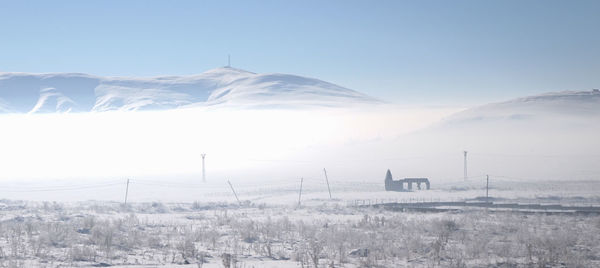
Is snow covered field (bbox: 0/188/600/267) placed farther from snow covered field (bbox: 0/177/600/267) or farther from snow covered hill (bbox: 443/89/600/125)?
snow covered hill (bbox: 443/89/600/125)

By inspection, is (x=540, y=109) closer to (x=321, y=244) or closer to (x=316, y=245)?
(x=321, y=244)

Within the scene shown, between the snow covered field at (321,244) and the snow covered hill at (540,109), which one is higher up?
the snow covered hill at (540,109)

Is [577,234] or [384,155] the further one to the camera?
[384,155]

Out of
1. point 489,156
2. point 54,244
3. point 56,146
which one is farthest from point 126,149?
point 54,244

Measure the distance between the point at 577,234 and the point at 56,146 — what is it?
502ft

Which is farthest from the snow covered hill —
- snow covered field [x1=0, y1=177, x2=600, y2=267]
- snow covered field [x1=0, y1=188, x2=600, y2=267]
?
snow covered field [x1=0, y1=188, x2=600, y2=267]

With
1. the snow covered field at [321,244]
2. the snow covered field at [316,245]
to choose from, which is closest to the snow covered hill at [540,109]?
the snow covered field at [321,244]

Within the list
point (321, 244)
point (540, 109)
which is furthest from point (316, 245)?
point (540, 109)

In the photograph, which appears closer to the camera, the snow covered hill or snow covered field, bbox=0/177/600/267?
snow covered field, bbox=0/177/600/267

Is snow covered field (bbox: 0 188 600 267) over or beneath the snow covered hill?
beneath

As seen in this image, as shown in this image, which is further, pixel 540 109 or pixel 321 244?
pixel 540 109

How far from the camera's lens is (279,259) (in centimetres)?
1862

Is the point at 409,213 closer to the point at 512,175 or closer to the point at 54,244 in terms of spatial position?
the point at 54,244

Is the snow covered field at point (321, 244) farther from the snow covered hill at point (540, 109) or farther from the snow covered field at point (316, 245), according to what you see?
the snow covered hill at point (540, 109)
